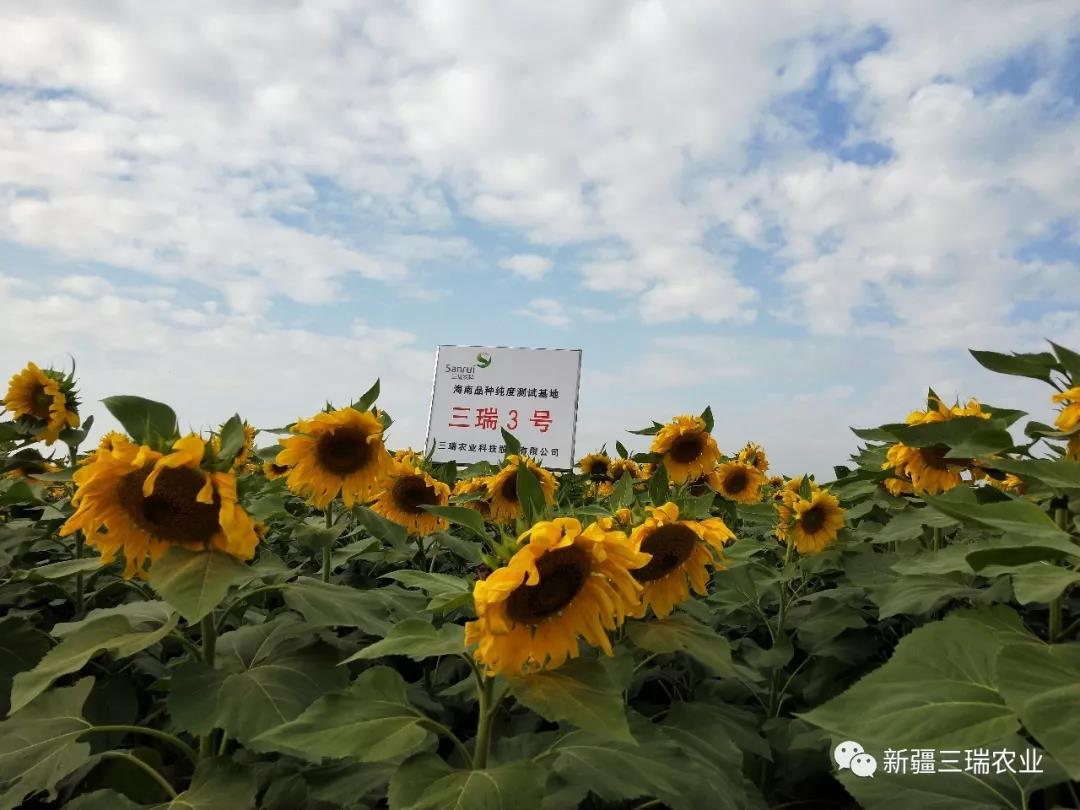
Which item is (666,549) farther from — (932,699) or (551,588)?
(932,699)

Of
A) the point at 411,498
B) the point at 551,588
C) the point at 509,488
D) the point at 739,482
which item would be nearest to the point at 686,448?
the point at 509,488

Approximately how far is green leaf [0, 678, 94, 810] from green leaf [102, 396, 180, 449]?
27.4 inches

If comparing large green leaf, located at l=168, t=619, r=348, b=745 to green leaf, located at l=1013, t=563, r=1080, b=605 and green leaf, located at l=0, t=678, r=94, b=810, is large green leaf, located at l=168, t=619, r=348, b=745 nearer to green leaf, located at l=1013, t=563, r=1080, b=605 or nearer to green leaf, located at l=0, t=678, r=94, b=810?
green leaf, located at l=0, t=678, r=94, b=810

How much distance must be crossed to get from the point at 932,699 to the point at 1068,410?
124cm

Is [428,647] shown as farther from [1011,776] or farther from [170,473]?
[1011,776]

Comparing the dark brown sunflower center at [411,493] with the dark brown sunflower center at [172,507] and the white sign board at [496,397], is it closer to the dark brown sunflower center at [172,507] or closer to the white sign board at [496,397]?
the dark brown sunflower center at [172,507]

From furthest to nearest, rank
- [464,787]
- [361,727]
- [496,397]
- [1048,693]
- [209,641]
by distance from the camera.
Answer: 1. [496,397]
2. [209,641]
3. [361,727]
4. [464,787]
5. [1048,693]

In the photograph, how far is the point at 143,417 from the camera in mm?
1911

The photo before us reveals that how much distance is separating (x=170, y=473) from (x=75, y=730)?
706 millimetres

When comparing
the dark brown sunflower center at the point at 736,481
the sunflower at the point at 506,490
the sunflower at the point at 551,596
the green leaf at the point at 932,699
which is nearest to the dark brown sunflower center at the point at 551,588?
the sunflower at the point at 551,596

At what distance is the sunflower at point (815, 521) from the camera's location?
11.2ft

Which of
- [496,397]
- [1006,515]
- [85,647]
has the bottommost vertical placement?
[85,647]

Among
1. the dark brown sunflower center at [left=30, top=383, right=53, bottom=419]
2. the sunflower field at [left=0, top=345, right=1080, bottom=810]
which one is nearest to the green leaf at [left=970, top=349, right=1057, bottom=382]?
the sunflower field at [left=0, top=345, right=1080, bottom=810]

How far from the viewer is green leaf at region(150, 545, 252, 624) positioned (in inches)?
64.2
